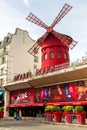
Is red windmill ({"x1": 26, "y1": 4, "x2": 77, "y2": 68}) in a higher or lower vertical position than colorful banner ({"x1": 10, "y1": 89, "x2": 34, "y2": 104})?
higher

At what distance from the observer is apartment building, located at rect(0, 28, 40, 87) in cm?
4350

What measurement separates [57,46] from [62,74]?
24.7ft

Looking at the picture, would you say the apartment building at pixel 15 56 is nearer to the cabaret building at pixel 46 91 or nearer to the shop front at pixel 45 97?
the cabaret building at pixel 46 91

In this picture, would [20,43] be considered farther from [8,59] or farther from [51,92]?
[51,92]

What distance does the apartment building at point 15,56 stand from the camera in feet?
143

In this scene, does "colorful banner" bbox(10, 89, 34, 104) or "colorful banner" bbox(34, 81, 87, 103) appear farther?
"colorful banner" bbox(10, 89, 34, 104)

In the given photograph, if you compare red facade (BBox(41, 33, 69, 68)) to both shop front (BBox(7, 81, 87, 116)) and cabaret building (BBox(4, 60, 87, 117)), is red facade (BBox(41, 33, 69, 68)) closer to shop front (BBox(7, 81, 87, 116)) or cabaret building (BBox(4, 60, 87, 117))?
cabaret building (BBox(4, 60, 87, 117))

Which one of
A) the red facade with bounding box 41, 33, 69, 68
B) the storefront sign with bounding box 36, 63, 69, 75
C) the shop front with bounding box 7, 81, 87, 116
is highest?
the red facade with bounding box 41, 33, 69, 68

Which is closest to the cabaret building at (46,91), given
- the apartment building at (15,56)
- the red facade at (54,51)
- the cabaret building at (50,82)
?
the cabaret building at (50,82)

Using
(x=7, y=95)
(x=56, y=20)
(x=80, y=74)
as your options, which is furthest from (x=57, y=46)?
(x=7, y=95)

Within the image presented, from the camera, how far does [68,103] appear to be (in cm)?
2952

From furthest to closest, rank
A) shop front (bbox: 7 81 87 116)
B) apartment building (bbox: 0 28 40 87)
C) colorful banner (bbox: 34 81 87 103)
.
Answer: apartment building (bbox: 0 28 40 87), shop front (bbox: 7 81 87 116), colorful banner (bbox: 34 81 87 103)

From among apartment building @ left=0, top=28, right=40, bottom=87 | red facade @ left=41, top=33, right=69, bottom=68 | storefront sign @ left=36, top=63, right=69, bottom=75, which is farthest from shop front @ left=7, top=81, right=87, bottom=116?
red facade @ left=41, top=33, right=69, bottom=68

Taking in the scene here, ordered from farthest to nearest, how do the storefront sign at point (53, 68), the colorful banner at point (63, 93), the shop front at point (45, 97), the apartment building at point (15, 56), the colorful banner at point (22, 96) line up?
the apartment building at point (15, 56), the colorful banner at point (22, 96), the storefront sign at point (53, 68), the shop front at point (45, 97), the colorful banner at point (63, 93)
